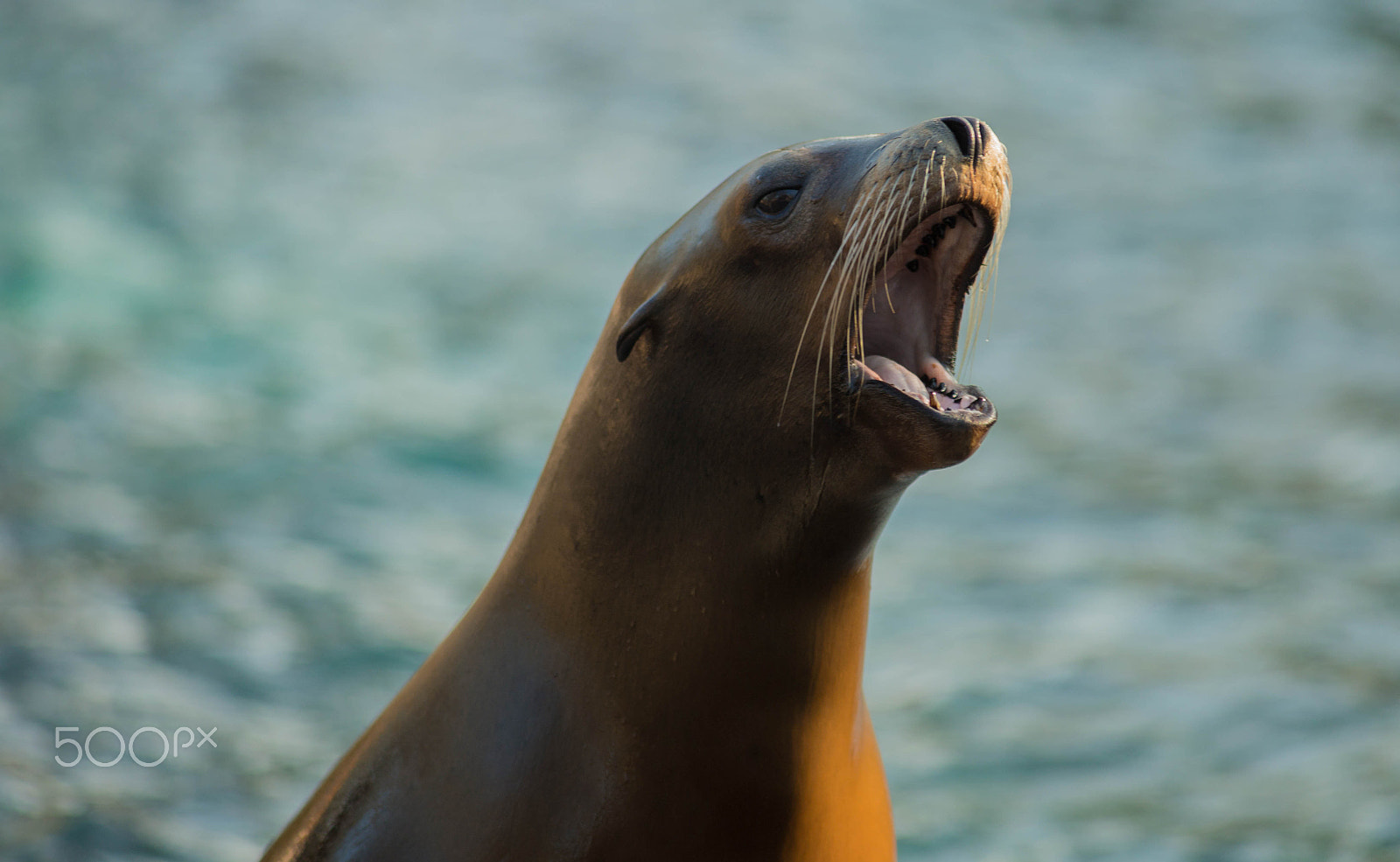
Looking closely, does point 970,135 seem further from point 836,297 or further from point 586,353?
point 586,353

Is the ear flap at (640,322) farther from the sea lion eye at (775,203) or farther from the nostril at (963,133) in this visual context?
the nostril at (963,133)

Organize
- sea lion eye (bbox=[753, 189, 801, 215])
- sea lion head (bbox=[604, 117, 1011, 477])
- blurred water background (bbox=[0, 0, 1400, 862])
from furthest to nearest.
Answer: blurred water background (bbox=[0, 0, 1400, 862])
sea lion eye (bbox=[753, 189, 801, 215])
sea lion head (bbox=[604, 117, 1011, 477])

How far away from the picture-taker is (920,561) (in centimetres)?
621

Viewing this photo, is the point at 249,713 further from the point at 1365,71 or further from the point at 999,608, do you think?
the point at 1365,71

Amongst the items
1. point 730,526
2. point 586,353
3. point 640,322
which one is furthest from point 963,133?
point 586,353

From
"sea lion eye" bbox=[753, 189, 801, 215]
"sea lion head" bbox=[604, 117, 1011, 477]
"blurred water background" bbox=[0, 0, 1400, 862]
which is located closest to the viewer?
"sea lion head" bbox=[604, 117, 1011, 477]

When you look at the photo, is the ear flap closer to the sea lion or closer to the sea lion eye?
the sea lion

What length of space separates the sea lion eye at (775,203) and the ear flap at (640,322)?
0.17 metres

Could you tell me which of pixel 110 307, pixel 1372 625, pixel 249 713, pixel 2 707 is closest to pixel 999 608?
pixel 1372 625

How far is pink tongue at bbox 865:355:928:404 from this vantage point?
211 cm

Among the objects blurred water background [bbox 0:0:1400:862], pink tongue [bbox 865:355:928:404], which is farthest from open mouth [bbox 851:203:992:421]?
blurred water background [bbox 0:0:1400:862]

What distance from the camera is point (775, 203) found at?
2.16m

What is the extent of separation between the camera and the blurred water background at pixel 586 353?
15.5ft

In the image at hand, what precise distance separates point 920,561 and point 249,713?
264 cm
